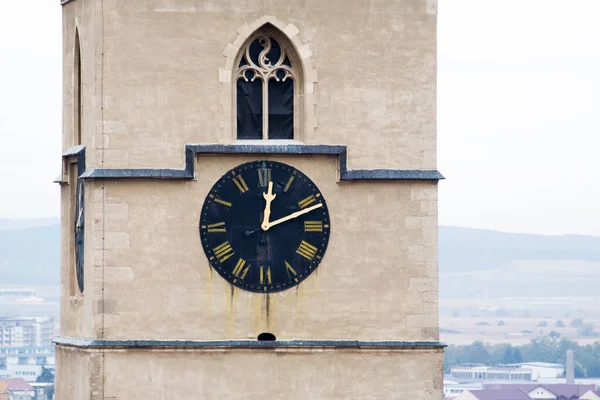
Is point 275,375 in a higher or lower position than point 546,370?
higher

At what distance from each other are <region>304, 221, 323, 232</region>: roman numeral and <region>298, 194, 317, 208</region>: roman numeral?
0.24 meters

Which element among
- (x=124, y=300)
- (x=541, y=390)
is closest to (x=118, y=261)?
(x=124, y=300)

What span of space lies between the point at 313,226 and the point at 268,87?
200 centimetres

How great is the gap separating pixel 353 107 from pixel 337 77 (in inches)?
18.5

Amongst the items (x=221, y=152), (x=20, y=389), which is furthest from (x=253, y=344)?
(x=20, y=389)

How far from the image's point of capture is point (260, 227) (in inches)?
1283

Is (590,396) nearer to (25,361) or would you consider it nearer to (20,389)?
(20,389)

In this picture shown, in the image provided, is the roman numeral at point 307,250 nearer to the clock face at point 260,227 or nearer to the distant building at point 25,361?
the clock face at point 260,227

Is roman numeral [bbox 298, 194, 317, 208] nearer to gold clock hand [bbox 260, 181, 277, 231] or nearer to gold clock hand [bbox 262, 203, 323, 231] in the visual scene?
gold clock hand [bbox 262, 203, 323, 231]

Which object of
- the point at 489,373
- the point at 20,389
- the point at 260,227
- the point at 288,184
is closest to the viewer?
the point at 260,227

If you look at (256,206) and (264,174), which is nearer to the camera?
(256,206)

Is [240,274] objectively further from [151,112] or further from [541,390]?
[541,390]

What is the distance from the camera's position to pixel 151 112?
3278 centimetres

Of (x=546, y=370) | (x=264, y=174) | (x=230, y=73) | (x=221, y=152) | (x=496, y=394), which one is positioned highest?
(x=230, y=73)
